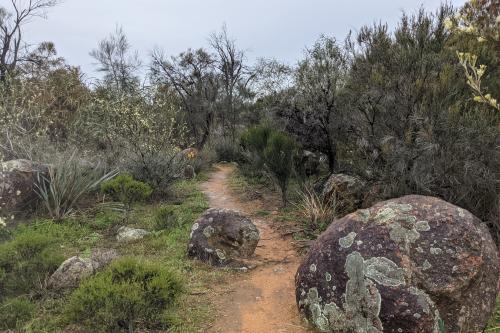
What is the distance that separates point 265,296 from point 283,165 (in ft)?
13.3

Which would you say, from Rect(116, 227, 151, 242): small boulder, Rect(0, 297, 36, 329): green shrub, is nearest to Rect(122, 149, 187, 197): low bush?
Rect(116, 227, 151, 242): small boulder

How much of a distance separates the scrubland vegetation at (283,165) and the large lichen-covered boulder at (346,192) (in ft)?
0.29

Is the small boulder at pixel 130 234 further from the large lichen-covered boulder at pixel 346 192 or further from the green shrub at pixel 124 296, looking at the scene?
the large lichen-covered boulder at pixel 346 192

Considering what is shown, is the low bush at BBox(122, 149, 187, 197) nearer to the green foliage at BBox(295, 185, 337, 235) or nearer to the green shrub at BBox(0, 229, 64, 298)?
the green foliage at BBox(295, 185, 337, 235)

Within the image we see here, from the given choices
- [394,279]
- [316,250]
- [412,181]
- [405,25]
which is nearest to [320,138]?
[405,25]

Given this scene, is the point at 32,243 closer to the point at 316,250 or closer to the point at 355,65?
the point at 316,250

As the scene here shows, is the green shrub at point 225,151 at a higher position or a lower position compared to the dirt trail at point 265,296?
higher

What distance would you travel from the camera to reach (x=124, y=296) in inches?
124

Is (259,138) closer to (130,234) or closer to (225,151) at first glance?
(130,234)

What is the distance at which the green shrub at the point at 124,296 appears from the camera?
3176 millimetres

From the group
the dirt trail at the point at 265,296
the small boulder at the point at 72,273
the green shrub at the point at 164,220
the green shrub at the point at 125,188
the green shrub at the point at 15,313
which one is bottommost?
the dirt trail at the point at 265,296

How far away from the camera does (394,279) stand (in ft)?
11.1

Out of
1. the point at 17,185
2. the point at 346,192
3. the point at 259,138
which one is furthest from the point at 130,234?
the point at 259,138

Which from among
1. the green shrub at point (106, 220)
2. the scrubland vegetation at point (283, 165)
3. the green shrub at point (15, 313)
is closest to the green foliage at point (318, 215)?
the scrubland vegetation at point (283, 165)
